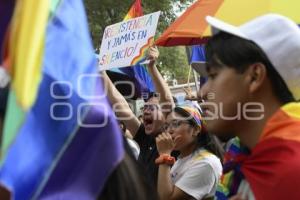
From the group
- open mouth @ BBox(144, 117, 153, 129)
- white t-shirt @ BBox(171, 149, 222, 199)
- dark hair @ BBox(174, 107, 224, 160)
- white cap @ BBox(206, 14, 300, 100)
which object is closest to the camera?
white cap @ BBox(206, 14, 300, 100)

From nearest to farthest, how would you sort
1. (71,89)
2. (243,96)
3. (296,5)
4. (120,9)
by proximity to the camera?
(71,89) < (243,96) < (296,5) < (120,9)

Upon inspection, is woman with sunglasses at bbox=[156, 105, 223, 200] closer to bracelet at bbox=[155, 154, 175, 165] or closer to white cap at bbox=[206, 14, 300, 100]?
bracelet at bbox=[155, 154, 175, 165]

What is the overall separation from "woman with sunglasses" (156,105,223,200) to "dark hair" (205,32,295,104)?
1341mm

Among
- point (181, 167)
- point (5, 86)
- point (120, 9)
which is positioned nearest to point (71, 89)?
point (5, 86)

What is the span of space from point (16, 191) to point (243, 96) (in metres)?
1.15

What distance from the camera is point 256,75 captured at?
2.01 meters

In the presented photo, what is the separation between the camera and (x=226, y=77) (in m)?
2.03

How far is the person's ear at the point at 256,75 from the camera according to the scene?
2.00 m

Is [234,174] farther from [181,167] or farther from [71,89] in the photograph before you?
[181,167]

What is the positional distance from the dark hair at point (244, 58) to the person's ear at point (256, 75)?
17 mm

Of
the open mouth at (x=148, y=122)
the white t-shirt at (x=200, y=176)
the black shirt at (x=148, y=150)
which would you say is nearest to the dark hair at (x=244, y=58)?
the white t-shirt at (x=200, y=176)

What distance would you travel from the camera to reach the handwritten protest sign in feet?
17.2

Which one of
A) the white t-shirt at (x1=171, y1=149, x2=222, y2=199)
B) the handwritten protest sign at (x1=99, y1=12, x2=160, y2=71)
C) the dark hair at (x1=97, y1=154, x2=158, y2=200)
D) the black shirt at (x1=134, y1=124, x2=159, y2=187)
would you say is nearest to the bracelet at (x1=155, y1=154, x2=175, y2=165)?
the white t-shirt at (x1=171, y1=149, x2=222, y2=199)

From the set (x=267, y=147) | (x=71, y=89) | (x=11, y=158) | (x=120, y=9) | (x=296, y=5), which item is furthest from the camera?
(x=120, y=9)
